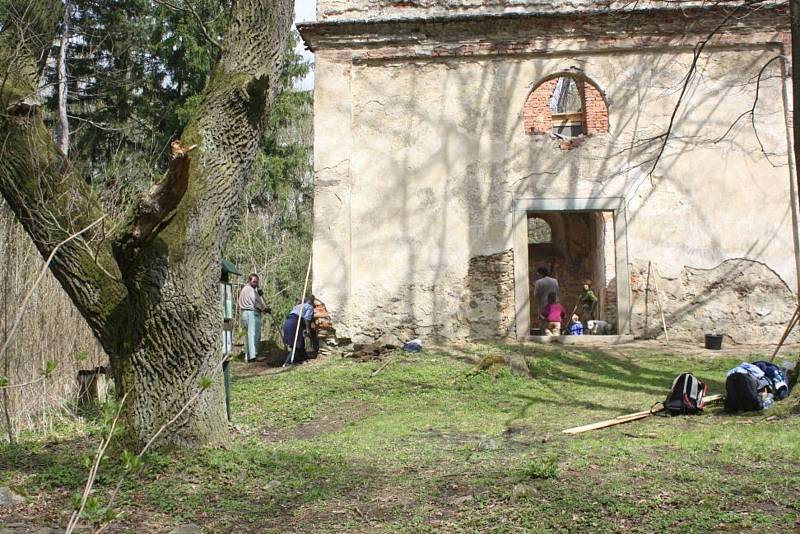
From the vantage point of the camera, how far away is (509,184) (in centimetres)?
1241

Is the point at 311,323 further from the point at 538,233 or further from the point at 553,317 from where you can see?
the point at 538,233

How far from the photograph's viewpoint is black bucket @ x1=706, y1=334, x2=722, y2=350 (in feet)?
37.6

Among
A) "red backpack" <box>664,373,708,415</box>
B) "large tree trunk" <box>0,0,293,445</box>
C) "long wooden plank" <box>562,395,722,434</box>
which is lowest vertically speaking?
"long wooden plank" <box>562,395,722,434</box>

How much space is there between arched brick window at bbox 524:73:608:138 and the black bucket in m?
3.84

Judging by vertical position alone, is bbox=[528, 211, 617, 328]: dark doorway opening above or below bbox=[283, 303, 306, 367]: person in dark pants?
above

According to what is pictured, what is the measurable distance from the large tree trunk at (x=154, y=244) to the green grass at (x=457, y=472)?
20.8 inches

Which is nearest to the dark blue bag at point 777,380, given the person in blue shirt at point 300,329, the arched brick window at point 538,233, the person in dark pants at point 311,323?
the person in dark pants at point 311,323

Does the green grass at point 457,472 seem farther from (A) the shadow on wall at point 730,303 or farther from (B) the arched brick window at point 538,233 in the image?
(B) the arched brick window at point 538,233

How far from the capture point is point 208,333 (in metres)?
5.73

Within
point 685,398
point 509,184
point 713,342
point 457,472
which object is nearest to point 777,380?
point 685,398

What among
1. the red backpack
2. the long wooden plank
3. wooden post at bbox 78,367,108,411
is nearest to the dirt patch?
wooden post at bbox 78,367,108,411

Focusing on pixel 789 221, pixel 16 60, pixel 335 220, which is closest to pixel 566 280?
pixel 789 221

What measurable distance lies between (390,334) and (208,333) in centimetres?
671

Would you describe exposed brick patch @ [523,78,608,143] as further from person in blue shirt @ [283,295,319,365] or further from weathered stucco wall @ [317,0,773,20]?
person in blue shirt @ [283,295,319,365]
